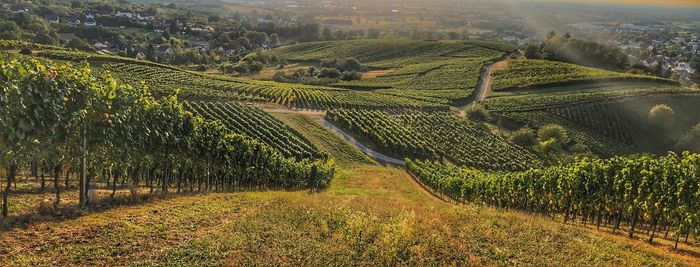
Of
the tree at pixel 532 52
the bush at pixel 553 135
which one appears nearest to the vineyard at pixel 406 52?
the tree at pixel 532 52

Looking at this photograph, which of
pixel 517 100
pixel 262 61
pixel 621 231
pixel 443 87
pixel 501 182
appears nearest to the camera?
pixel 621 231

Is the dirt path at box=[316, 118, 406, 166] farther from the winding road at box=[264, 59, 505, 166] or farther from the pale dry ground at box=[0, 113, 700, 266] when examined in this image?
the pale dry ground at box=[0, 113, 700, 266]

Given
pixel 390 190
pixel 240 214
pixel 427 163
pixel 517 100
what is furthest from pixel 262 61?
pixel 240 214

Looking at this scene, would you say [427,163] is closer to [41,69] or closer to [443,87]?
[41,69]

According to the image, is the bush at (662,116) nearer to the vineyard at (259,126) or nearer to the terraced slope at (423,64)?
the terraced slope at (423,64)

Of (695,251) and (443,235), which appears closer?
(443,235)

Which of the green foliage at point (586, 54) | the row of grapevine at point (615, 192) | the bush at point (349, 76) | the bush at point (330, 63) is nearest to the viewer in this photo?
the row of grapevine at point (615, 192)

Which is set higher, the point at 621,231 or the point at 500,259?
the point at 500,259

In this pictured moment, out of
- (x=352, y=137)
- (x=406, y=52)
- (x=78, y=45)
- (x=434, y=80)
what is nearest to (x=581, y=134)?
(x=434, y=80)
